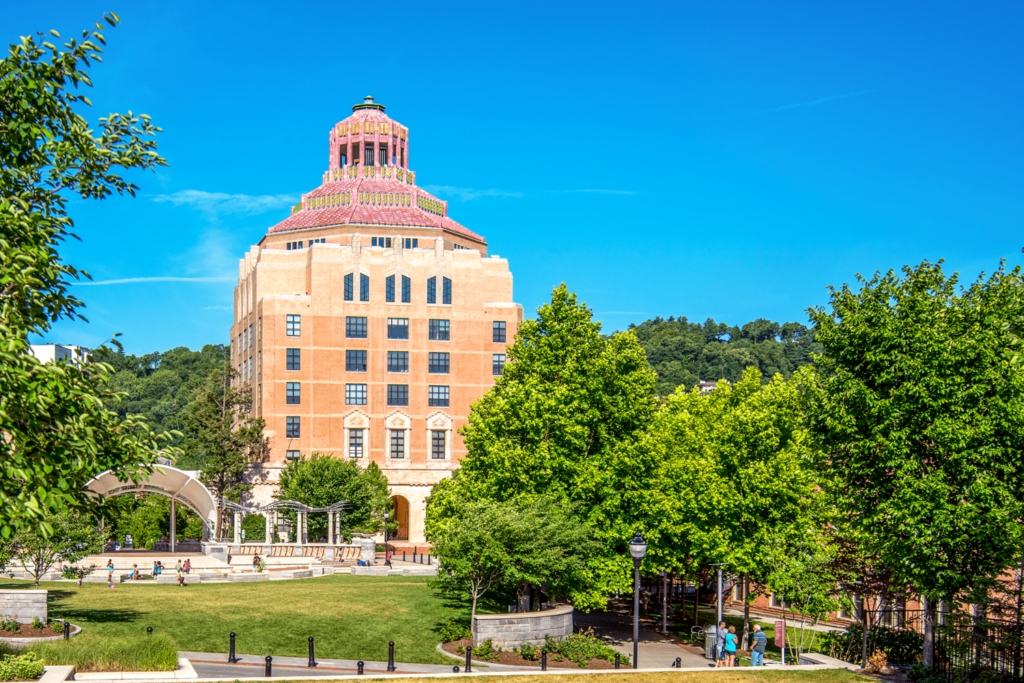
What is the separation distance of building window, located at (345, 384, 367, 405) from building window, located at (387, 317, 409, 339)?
16.9 ft

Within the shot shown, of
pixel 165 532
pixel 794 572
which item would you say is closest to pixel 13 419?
pixel 794 572

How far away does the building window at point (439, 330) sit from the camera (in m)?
85.0

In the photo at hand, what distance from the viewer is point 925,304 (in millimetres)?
26469

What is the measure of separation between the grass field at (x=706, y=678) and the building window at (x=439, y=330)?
202 feet

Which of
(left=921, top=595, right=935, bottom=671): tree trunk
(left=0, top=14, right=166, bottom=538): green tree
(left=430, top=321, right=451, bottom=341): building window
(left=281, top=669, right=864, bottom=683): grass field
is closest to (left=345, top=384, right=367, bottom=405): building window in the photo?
(left=430, top=321, right=451, bottom=341): building window

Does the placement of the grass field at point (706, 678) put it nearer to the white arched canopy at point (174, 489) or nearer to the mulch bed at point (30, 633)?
the mulch bed at point (30, 633)

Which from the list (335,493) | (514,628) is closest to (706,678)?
(514,628)

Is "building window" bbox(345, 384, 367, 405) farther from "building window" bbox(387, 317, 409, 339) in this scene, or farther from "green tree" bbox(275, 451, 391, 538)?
"green tree" bbox(275, 451, 391, 538)

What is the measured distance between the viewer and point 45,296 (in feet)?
49.4

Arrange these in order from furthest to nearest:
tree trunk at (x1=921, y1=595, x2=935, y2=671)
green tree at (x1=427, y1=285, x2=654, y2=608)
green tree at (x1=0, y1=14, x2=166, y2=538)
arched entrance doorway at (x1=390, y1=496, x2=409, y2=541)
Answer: arched entrance doorway at (x1=390, y1=496, x2=409, y2=541)
green tree at (x1=427, y1=285, x2=654, y2=608)
tree trunk at (x1=921, y1=595, x2=935, y2=671)
green tree at (x1=0, y1=14, x2=166, y2=538)

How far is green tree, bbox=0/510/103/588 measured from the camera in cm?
3572

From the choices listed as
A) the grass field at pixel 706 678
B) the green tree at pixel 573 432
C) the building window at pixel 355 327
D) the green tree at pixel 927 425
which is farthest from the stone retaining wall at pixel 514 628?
the building window at pixel 355 327

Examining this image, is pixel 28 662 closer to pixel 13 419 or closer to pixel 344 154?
pixel 13 419

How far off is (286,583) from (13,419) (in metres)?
35.2
